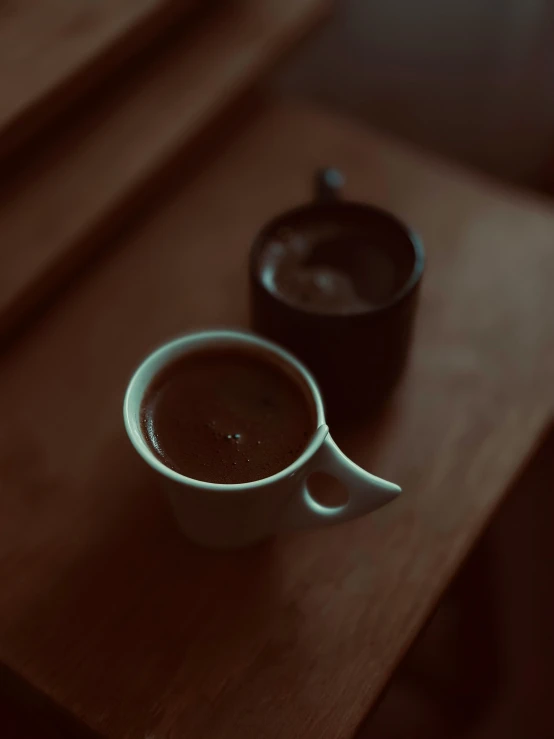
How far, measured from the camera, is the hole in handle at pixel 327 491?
55cm

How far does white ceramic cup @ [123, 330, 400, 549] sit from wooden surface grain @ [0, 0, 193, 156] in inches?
10.0

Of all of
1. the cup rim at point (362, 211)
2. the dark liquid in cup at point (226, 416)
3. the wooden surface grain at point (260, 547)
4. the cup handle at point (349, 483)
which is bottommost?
the wooden surface grain at point (260, 547)

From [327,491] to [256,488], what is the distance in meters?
0.12

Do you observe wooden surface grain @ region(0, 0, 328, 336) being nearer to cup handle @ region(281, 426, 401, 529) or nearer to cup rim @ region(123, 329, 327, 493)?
cup rim @ region(123, 329, 327, 493)

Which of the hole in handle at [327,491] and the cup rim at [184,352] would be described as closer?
the cup rim at [184,352]

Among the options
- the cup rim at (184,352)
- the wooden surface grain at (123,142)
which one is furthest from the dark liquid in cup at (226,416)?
the wooden surface grain at (123,142)

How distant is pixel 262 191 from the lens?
76cm

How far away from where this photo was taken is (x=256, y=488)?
0.44 m

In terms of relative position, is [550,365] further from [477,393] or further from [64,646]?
[64,646]

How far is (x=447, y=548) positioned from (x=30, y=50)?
1.67 ft

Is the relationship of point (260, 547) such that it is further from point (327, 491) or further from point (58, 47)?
point (58, 47)

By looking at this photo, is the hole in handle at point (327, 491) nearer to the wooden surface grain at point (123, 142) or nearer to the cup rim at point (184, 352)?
the cup rim at point (184, 352)

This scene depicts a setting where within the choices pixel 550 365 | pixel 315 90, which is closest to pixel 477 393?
pixel 550 365

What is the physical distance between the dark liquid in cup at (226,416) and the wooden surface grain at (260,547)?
0.27 ft
